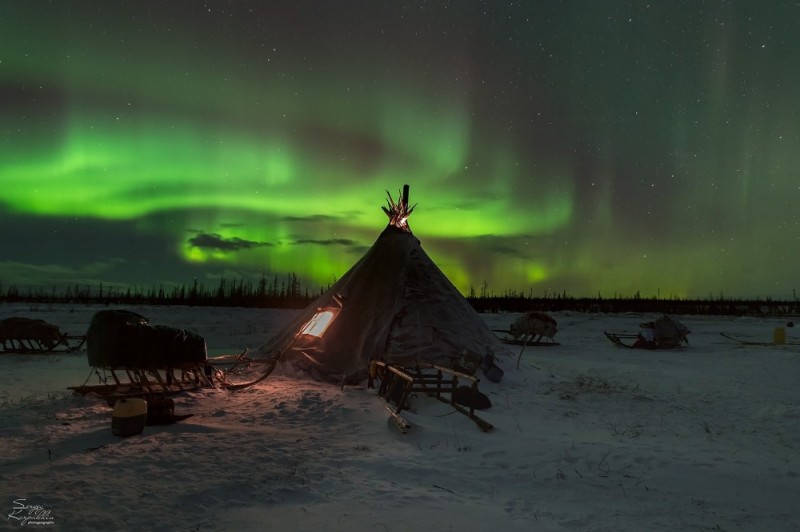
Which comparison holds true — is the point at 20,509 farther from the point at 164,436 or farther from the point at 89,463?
the point at 164,436

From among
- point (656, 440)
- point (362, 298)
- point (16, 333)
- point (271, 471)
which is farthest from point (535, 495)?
point (16, 333)

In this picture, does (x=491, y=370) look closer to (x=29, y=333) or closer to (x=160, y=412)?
(x=160, y=412)

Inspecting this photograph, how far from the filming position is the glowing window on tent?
14.0 m

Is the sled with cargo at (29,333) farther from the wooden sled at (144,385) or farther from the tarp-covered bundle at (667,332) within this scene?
the tarp-covered bundle at (667,332)

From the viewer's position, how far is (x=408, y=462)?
22.7ft

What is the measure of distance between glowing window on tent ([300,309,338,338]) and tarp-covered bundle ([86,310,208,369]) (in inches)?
168

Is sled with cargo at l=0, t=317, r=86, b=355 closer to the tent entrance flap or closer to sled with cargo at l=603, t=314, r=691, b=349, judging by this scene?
the tent entrance flap

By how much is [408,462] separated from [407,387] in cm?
220

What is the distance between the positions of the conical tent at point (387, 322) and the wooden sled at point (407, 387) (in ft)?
2.68

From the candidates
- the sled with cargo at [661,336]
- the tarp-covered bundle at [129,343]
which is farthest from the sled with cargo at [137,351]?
the sled with cargo at [661,336]

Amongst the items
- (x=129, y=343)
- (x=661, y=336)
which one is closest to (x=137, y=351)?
(x=129, y=343)

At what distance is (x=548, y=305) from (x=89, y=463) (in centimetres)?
5186

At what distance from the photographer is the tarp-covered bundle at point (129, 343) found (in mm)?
9328

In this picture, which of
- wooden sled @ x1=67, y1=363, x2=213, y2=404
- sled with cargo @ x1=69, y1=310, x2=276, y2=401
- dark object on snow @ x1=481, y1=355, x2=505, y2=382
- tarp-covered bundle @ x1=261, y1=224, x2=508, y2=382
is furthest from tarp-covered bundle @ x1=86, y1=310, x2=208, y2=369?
dark object on snow @ x1=481, y1=355, x2=505, y2=382
